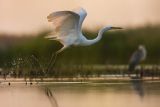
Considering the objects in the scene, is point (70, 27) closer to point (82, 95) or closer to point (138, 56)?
point (82, 95)

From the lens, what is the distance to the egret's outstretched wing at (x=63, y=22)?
702cm

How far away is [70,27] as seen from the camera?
7570mm

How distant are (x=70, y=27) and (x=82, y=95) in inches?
76.5

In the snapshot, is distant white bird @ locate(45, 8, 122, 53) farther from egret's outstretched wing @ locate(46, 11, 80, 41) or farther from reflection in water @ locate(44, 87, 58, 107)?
reflection in water @ locate(44, 87, 58, 107)

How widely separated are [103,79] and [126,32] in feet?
4.22

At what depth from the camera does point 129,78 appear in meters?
8.21

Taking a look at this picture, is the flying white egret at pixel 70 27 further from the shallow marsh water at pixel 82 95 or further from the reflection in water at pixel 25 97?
the reflection in water at pixel 25 97

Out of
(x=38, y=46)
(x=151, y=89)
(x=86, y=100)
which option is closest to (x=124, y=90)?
(x=151, y=89)

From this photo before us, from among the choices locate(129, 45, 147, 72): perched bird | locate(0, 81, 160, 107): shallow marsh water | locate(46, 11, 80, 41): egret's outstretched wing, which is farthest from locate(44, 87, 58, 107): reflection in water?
locate(129, 45, 147, 72): perched bird

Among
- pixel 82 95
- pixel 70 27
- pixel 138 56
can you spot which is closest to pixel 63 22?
pixel 70 27

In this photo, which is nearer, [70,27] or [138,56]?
[70,27]

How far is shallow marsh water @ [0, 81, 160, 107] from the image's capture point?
5209 millimetres

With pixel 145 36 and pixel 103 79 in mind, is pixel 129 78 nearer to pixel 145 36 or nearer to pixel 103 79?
pixel 103 79

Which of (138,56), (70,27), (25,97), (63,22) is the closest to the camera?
(25,97)
